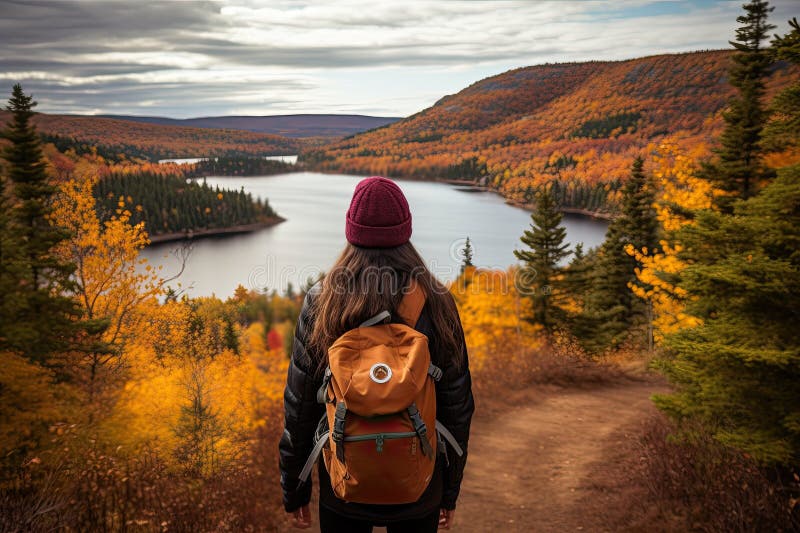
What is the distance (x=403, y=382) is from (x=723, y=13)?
53.7m

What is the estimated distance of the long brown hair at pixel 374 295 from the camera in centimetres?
196

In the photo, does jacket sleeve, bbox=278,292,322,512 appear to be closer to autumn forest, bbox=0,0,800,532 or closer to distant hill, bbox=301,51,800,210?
autumn forest, bbox=0,0,800,532

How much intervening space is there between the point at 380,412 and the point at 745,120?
13.3m

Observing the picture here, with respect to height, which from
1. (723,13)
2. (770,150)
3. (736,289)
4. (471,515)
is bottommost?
(471,515)

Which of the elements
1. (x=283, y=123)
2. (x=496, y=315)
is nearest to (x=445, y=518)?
(x=496, y=315)

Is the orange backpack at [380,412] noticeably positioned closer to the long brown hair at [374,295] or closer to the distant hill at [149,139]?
the long brown hair at [374,295]

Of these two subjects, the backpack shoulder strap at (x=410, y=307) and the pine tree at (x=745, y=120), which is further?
the pine tree at (x=745, y=120)

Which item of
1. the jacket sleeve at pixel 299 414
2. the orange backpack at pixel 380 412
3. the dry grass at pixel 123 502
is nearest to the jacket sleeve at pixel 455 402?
the orange backpack at pixel 380 412

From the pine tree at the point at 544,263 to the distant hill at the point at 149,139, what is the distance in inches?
1098

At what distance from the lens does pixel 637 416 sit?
10.6 meters

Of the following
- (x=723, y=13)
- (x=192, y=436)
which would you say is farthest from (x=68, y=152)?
(x=723, y=13)

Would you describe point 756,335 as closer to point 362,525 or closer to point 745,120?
point 362,525

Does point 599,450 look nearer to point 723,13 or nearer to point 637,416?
point 637,416

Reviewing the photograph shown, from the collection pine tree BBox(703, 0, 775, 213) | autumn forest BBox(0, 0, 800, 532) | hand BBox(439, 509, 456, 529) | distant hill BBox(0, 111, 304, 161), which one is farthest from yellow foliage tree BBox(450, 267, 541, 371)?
distant hill BBox(0, 111, 304, 161)
